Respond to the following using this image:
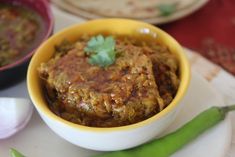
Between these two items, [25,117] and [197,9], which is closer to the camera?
[25,117]

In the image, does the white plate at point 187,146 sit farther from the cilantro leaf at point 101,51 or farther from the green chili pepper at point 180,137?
the cilantro leaf at point 101,51

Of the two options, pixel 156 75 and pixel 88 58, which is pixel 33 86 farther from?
pixel 156 75

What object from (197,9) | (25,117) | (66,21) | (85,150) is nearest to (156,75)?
(85,150)

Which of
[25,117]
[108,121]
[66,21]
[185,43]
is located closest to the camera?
[108,121]

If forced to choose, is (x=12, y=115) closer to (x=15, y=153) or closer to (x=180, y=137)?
(x=15, y=153)

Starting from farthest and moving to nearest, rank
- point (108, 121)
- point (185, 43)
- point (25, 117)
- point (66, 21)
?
1. point (185, 43)
2. point (66, 21)
3. point (25, 117)
4. point (108, 121)

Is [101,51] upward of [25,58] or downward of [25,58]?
upward

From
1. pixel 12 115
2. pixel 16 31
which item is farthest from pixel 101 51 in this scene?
pixel 16 31
